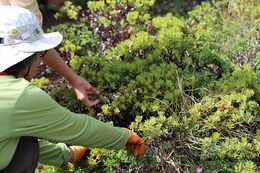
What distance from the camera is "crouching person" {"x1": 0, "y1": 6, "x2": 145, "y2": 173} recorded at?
1.53 meters

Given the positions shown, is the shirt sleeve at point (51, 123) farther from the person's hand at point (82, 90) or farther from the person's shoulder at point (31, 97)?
the person's hand at point (82, 90)

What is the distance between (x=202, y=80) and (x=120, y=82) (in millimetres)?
832

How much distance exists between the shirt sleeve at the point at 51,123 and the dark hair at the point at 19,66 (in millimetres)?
206

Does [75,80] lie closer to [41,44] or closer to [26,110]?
[41,44]

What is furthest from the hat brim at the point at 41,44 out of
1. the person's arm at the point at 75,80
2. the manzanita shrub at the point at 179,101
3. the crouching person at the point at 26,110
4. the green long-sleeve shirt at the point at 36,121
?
the manzanita shrub at the point at 179,101

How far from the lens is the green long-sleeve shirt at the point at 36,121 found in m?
1.52

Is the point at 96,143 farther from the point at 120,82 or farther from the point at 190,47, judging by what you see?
the point at 190,47

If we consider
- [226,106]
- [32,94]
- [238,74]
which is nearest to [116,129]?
[32,94]

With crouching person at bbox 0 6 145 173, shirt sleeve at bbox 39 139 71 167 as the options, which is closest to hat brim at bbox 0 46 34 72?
crouching person at bbox 0 6 145 173

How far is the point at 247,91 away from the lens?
2324 mm

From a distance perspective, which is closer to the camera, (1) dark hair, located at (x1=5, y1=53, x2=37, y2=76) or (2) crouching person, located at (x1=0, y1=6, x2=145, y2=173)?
(2) crouching person, located at (x1=0, y1=6, x2=145, y2=173)

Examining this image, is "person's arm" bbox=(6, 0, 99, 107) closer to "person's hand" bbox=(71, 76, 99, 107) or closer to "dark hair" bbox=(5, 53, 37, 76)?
"person's hand" bbox=(71, 76, 99, 107)

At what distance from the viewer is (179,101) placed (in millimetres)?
2592

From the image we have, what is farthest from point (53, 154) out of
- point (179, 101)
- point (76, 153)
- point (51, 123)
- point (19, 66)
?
point (179, 101)
